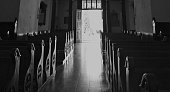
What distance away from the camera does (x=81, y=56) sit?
697 centimetres

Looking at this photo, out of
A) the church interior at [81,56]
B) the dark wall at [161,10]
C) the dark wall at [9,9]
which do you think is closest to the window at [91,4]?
the church interior at [81,56]

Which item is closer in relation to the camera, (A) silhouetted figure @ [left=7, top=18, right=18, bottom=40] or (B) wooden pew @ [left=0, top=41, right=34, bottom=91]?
(B) wooden pew @ [left=0, top=41, right=34, bottom=91]

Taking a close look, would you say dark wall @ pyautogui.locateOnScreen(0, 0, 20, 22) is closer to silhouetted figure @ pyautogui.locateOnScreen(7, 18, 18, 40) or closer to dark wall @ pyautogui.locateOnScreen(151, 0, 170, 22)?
silhouetted figure @ pyautogui.locateOnScreen(7, 18, 18, 40)

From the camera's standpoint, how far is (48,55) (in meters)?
3.25

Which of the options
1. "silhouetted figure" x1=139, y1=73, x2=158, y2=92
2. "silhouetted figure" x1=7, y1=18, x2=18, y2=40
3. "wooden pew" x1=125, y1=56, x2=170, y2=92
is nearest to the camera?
"silhouetted figure" x1=139, y1=73, x2=158, y2=92

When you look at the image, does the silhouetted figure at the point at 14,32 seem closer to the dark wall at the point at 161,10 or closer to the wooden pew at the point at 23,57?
the wooden pew at the point at 23,57

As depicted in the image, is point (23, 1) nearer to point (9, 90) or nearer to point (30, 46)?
point (30, 46)

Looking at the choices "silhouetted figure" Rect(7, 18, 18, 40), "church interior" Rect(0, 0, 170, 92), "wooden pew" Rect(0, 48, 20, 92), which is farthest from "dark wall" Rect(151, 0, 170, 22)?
"wooden pew" Rect(0, 48, 20, 92)

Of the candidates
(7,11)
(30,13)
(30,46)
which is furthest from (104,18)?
(30,46)

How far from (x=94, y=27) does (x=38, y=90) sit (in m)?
19.7

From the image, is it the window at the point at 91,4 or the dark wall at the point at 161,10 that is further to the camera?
the window at the point at 91,4

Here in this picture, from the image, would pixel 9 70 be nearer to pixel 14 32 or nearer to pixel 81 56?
pixel 14 32

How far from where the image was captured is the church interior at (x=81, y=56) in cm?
148

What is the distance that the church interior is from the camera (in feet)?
4.86
